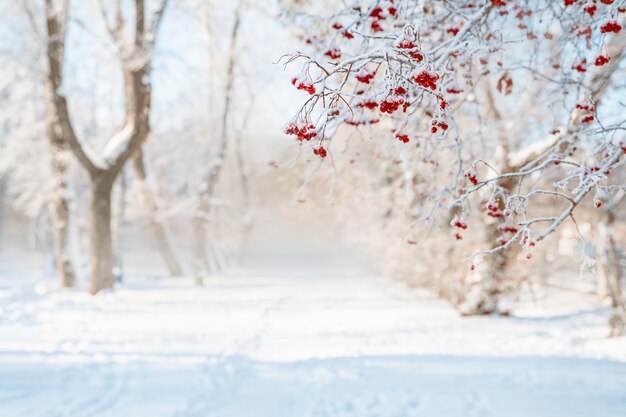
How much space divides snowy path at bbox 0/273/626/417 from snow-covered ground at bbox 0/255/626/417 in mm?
19

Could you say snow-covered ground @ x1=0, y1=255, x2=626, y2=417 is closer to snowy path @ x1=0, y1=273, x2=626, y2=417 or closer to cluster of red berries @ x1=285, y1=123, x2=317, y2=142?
snowy path @ x1=0, y1=273, x2=626, y2=417

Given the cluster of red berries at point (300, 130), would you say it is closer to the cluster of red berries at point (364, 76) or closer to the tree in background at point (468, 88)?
the tree in background at point (468, 88)

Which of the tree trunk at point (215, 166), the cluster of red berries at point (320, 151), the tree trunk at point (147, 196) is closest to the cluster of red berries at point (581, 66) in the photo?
the cluster of red berries at point (320, 151)

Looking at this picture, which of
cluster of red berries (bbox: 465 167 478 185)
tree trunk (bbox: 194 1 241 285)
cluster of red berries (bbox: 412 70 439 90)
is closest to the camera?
cluster of red berries (bbox: 412 70 439 90)

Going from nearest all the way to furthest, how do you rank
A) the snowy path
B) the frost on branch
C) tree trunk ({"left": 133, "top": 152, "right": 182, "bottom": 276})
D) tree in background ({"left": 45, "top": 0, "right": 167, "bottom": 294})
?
the frost on branch, the snowy path, tree in background ({"left": 45, "top": 0, "right": 167, "bottom": 294}), tree trunk ({"left": 133, "top": 152, "right": 182, "bottom": 276})

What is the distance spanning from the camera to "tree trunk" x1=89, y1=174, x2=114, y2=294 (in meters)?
10.1

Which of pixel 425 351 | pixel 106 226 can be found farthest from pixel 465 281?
pixel 106 226

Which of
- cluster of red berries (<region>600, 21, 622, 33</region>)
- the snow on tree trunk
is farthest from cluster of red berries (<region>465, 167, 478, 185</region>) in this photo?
Answer: the snow on tree trunk

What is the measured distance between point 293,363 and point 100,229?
6.31m

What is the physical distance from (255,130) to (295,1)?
698 inches

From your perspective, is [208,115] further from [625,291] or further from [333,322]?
[625,291]

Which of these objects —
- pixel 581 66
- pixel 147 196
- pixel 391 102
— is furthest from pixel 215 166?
pixel 391 102

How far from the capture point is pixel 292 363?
586 cm

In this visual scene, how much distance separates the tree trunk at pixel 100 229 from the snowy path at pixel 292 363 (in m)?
0.90
